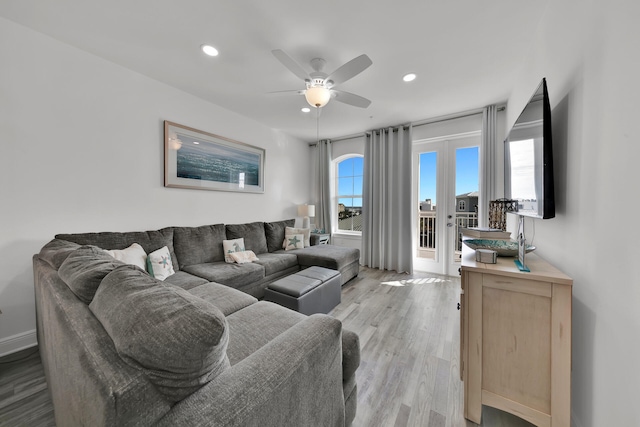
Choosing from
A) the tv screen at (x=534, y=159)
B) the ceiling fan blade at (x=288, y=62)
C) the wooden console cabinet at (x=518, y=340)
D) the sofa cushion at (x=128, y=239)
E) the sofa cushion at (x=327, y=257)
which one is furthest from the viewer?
the sofa cushion at (x=327, y=257)

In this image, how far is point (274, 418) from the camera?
2.14ft

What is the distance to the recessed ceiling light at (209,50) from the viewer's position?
2001mm

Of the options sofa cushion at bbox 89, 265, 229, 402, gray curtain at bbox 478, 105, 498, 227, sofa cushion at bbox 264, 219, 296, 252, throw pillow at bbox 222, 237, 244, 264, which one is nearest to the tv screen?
gray curtain at bbox 478, 105, 498, 227

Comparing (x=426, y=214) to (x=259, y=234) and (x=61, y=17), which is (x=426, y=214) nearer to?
(x=259, y=234)

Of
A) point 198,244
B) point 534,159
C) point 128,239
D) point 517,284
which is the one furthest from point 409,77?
point 128,239

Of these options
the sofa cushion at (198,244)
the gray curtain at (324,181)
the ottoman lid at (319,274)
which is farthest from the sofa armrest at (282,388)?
the gray curtain at (324,181)

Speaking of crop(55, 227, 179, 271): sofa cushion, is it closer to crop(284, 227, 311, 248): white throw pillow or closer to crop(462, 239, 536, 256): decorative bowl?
crop(284, 227, 311, 248): white throw pillow

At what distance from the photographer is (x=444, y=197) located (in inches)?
145

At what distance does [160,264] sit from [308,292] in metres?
1.51

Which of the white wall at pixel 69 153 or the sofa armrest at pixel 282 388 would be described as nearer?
the sofa armrest at pixel 282 388

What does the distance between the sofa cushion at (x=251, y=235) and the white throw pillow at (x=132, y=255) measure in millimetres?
1077

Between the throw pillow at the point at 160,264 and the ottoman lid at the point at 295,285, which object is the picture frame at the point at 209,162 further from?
the ottoman lid at the point at 295,285

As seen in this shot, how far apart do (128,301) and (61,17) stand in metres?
2.51

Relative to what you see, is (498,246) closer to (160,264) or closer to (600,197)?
(600,197)
